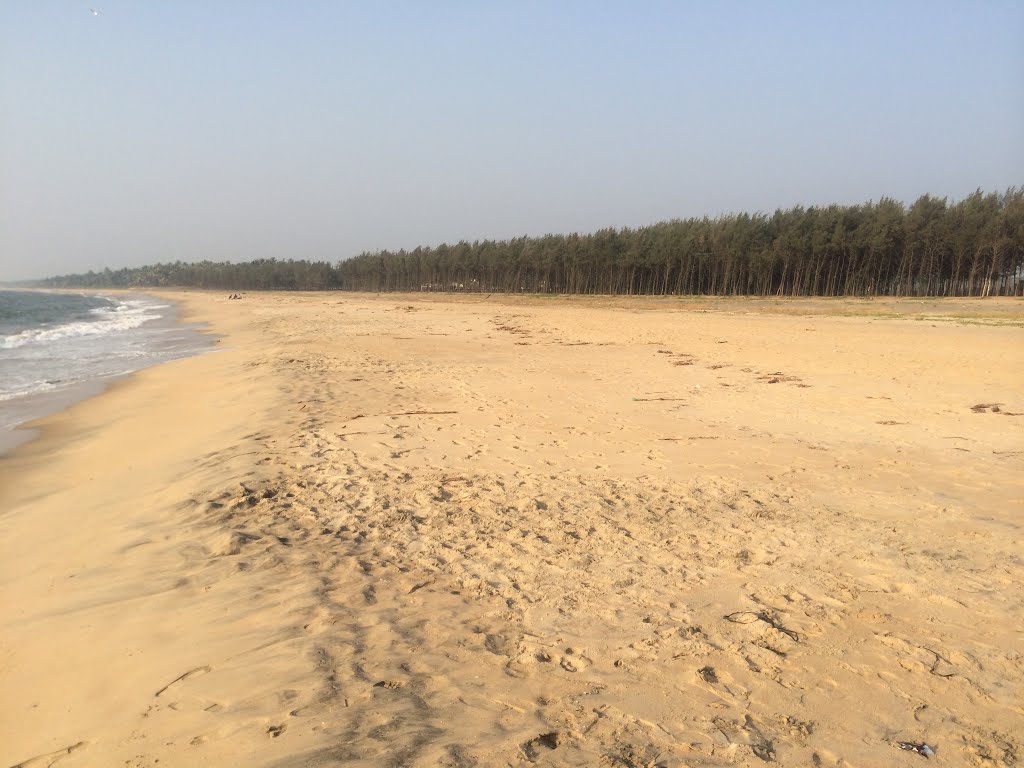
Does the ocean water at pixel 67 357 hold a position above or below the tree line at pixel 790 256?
below

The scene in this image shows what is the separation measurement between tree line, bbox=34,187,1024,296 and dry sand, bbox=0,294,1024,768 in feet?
117

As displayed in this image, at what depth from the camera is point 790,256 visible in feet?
142

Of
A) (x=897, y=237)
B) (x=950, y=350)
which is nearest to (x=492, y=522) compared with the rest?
(x=950, y=350)

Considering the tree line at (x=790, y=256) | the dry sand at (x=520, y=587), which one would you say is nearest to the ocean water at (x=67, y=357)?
the dry sand at (x=520, y=587)

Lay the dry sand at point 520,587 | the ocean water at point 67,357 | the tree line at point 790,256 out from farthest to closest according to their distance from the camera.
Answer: the tree line at point 790,256, the ocean water at point 67,357, the dry sand at point 520,587

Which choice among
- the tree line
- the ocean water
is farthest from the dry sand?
the tree line

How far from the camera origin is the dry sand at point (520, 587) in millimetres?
2541

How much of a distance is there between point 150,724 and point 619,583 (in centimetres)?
255

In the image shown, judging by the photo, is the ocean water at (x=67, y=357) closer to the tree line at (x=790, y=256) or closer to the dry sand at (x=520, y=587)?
the dry sand at (x=520, y=587)

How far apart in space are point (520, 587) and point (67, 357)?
65.2 ft

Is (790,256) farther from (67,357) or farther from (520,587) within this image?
(520,587)

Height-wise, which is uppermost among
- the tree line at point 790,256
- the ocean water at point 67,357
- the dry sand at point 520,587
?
the tree line at point 790,256

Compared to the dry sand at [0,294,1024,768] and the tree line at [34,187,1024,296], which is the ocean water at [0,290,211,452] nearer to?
the dry sand at [0,294,1024,768]

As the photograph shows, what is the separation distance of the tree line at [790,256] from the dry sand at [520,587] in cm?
3572
